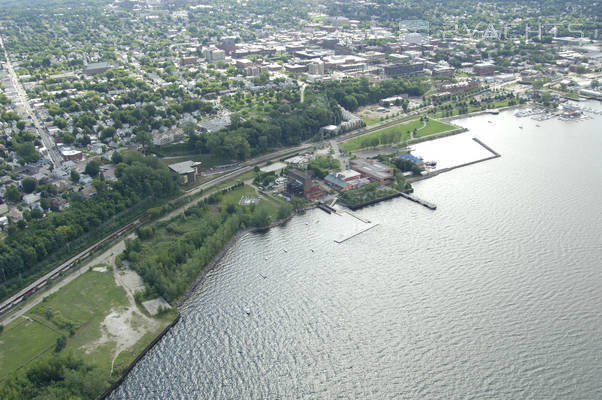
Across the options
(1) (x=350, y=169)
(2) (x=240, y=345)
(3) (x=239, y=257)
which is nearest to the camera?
(2) (x=240, y=345)

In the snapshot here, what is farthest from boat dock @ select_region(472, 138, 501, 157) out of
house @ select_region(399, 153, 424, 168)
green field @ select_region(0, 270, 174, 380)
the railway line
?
green field @ select_region(0, 270, 174, 380)

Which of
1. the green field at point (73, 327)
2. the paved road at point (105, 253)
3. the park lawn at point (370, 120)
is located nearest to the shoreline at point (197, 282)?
the green field at point (73, 327)

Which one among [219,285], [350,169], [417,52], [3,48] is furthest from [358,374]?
[3,48]

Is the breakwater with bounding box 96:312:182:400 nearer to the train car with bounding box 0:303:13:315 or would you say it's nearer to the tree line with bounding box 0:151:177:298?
the train car with bounding box 0:303:13:315

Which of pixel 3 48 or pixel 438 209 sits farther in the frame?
pixel 3 48

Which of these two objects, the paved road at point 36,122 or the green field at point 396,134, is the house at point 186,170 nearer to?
the paved road at point 36,122

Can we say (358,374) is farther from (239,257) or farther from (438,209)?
(438,209)

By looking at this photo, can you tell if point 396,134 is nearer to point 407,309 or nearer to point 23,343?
point 407,309
